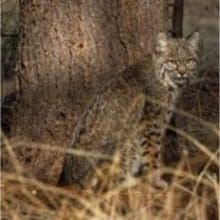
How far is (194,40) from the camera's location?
24.2 feet

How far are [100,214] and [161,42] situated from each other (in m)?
2.67

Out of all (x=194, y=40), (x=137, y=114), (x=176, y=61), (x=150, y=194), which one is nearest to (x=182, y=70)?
(x=176, y=61)

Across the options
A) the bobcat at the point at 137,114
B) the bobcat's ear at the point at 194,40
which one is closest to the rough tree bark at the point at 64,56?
the bobcat at the point at 137,114

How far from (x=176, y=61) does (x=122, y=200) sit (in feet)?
4.85

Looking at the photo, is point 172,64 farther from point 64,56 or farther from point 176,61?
point 64,56

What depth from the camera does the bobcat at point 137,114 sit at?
22.9ft

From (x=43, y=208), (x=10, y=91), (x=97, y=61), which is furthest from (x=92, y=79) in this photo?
(x=10, y=91)

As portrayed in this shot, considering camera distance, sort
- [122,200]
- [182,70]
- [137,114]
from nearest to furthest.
Answer: 1. [122,200]
2. [137,114]
3. [182,70]

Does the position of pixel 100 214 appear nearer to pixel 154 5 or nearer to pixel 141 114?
pixel 141 114

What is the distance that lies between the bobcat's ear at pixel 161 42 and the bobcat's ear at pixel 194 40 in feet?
0.70

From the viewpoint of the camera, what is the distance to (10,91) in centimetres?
1097

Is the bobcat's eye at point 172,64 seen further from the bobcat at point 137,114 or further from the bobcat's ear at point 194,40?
the bobcat's ear at point 194,40

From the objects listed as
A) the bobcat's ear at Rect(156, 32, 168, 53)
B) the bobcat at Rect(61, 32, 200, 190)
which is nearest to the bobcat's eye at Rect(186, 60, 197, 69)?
the bobcat at Rect(61, 32, 200, 190)

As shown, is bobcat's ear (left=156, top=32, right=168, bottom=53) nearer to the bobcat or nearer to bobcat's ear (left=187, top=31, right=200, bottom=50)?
the bobcat
